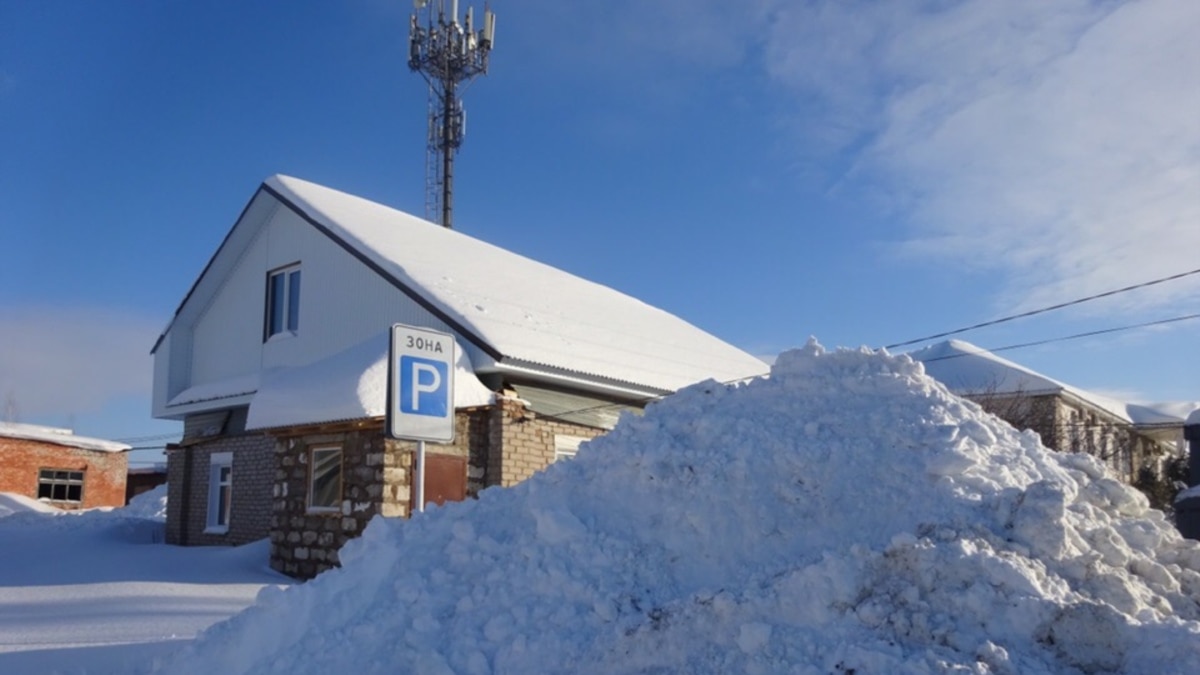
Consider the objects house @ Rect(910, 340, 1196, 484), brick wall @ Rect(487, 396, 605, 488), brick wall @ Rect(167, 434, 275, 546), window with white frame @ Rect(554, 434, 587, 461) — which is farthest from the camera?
house @ Rect(910, 340, 1196, 484)

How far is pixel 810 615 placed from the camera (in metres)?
4.78

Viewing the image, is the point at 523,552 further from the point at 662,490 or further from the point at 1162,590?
the point at 1162,590

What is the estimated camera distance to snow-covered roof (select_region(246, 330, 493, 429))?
11680mm

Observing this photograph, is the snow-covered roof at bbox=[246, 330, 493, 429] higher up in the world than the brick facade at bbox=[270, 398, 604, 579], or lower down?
higher up

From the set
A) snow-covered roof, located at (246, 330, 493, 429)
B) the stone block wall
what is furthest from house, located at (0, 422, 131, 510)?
the stone block wall

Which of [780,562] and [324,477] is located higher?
[324,477]

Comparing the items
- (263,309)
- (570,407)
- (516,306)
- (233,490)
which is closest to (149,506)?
(233,490)

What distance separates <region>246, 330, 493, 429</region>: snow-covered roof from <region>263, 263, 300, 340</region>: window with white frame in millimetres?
2555

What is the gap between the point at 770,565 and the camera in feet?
17.9

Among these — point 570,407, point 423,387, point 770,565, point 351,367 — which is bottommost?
point 770,565

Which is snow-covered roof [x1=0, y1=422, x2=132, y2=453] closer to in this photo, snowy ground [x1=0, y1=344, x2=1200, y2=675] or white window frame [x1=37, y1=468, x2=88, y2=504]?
white window frame [x1=37, y1=468, x2=88, y2=504]

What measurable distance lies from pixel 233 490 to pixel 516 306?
5.49 m

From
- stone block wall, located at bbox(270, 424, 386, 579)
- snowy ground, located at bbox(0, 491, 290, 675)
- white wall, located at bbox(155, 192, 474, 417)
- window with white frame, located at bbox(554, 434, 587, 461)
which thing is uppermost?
white wall, located at bbox(155, 192, 474, 417)

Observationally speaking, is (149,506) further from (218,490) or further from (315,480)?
(315,480)
